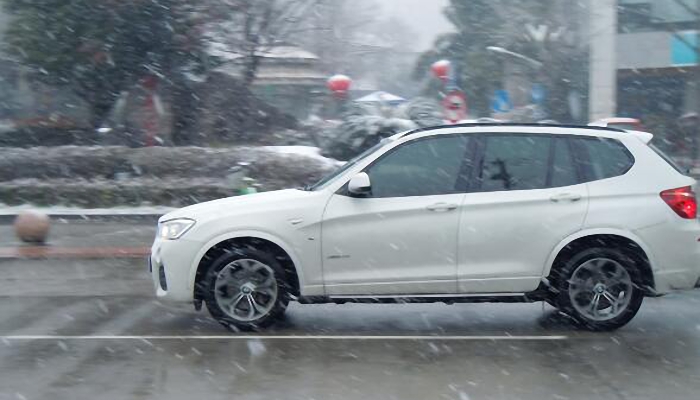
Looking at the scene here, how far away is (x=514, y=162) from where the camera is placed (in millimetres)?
7992

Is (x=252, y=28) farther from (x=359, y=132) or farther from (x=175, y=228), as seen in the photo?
(x=175, y=228)

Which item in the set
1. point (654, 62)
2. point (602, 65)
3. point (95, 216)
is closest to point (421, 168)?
point (95, 216)

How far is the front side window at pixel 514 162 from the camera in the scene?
7.92 metres

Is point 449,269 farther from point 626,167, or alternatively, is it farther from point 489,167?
point 626,167

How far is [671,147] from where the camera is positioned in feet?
88.7

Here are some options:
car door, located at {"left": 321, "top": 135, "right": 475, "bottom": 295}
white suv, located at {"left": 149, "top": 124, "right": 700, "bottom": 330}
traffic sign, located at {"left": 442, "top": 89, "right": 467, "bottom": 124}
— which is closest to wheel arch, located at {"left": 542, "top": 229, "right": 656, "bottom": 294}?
white suv, located at {"left": 149, "top": 124, "right": 700, "bottom": 330}

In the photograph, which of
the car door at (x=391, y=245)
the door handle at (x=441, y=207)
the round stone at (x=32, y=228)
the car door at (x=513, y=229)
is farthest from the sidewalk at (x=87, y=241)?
the car door at (x=513, y=229)

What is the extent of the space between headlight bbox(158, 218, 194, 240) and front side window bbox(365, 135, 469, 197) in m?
1.59

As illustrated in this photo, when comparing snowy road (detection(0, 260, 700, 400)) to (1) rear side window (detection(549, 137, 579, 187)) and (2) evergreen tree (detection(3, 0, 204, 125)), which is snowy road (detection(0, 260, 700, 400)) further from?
(2) evergreen tree (detection(3, 0, 204, 125))

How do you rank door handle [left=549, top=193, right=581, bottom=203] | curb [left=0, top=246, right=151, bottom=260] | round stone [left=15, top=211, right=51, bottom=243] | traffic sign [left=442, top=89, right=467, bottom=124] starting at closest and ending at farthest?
door handle [left=549, top=193, right=581, bottom=203] < curb [left=0, top=246, right=151, bottom=260] < round stone [left=15, top=211, right=51, bottom=243] < traffic sign [left=442, top=89, right=467, bottom=124]

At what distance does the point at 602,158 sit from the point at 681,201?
74 centimetres

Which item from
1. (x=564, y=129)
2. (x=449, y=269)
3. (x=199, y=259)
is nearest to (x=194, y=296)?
(x=199, y=259)

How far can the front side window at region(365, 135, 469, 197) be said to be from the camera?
7.91 m

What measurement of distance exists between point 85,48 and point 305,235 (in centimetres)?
1599
